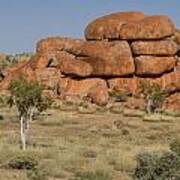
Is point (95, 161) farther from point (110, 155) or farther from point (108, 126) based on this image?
point (108, 126)

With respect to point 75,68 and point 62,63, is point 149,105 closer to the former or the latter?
point 75,68

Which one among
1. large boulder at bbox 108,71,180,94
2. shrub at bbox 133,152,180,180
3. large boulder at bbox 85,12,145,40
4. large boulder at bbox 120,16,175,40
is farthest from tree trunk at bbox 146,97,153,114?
shrub at bbox 133,152,180,180

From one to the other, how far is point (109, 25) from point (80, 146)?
5633 centimetres

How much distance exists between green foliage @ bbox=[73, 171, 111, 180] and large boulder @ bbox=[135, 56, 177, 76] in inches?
2358

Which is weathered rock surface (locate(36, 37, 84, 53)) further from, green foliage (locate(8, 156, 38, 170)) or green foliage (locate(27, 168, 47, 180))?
green foliage (locate(27, 168, 47, 180))

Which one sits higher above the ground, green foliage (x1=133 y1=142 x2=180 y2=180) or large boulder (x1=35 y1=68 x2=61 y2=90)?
large boulder (x1=35 y1=68 x2=61 y2=90)

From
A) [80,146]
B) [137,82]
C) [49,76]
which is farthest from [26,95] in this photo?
[49,76]

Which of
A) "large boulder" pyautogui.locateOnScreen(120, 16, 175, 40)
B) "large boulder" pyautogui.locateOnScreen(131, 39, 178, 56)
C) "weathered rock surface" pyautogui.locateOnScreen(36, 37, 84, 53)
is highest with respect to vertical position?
"large boulder" pyautogui.locateOnScreen(120, 16, 175, 40)

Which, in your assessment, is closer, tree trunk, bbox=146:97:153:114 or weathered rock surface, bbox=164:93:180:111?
tree trunk, bbox=146:97:153:114

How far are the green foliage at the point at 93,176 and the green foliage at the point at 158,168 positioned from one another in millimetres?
1379

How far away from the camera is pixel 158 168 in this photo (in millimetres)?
16062

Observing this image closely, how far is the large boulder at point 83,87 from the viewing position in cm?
7562

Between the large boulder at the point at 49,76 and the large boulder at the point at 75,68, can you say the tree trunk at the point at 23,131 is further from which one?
the large boulder at the point at 49,76

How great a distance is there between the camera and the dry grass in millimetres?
19719
